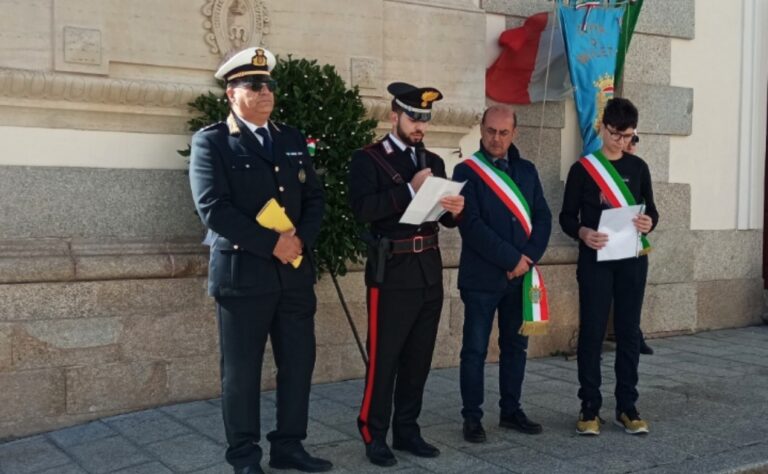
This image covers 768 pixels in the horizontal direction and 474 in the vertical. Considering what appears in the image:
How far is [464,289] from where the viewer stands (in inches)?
205

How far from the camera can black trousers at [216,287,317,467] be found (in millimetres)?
4398

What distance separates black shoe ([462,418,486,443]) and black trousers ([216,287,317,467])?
0.98 metres

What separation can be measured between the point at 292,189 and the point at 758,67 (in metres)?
6.37

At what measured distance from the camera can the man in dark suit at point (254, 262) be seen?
4.33 m

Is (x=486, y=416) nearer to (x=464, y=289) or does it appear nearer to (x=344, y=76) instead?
(x=464, y=289)

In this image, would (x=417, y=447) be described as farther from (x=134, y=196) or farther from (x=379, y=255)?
(x=134, y=196)

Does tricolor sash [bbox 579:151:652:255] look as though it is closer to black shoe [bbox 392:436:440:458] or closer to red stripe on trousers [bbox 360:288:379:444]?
red stripe on trousers [bbox 360:288:379:444]

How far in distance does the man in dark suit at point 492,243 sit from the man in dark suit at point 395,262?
35 centimetres

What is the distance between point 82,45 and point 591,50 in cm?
388

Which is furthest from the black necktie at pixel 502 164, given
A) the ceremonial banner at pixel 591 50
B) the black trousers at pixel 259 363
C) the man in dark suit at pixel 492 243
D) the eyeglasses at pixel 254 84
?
the ceremonial banner at pixel 591 50

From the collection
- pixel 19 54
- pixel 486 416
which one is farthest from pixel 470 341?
pixel 19 54

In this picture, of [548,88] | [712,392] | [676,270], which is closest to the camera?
[712,392]

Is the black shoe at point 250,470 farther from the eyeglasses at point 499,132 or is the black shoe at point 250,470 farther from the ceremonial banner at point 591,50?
the ceremonial banner at point 591,50

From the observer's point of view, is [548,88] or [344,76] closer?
[344,76]
